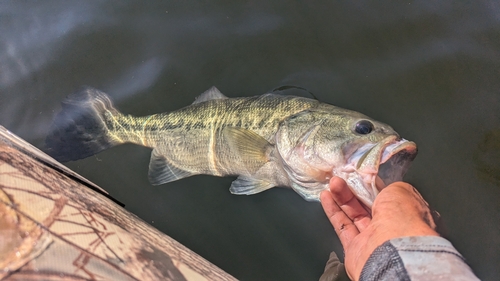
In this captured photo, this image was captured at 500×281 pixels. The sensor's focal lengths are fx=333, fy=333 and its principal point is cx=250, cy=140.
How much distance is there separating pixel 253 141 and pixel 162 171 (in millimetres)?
1021

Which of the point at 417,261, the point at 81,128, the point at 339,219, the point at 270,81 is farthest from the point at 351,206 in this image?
the point at 81,128

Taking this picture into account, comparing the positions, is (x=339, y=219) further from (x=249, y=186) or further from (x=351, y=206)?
(x=249, y=186)

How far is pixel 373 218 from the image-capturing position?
5.61ft

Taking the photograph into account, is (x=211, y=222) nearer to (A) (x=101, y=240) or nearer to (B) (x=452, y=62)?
(A) (x=101, y=240)

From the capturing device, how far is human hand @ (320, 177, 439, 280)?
1.57 metres

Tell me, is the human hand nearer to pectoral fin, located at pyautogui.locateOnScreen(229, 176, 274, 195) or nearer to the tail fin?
pectoral fin, located at pyautogui.locateOnScreen(229, 176, 274, 195)

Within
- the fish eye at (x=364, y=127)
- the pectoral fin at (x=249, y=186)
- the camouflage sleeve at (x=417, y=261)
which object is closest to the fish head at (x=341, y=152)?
the fish eye at (x=364, y=127)

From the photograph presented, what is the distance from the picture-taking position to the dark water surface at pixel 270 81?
288 cm

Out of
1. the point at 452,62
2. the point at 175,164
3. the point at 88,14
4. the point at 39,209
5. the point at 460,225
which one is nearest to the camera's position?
the point at 39,209

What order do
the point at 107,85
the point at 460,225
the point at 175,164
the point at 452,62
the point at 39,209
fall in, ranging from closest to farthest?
the point at 39,209 → the point at 460,225 → the point at 175,164 → the point at 452,62 → the point at 107,85

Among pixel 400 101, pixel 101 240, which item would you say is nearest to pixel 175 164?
pixel 101 240

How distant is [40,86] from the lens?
11.8 ft

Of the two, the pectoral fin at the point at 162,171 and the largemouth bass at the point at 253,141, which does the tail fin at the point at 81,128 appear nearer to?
the largemouth bass at the point at 253,141

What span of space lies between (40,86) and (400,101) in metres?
3.75
